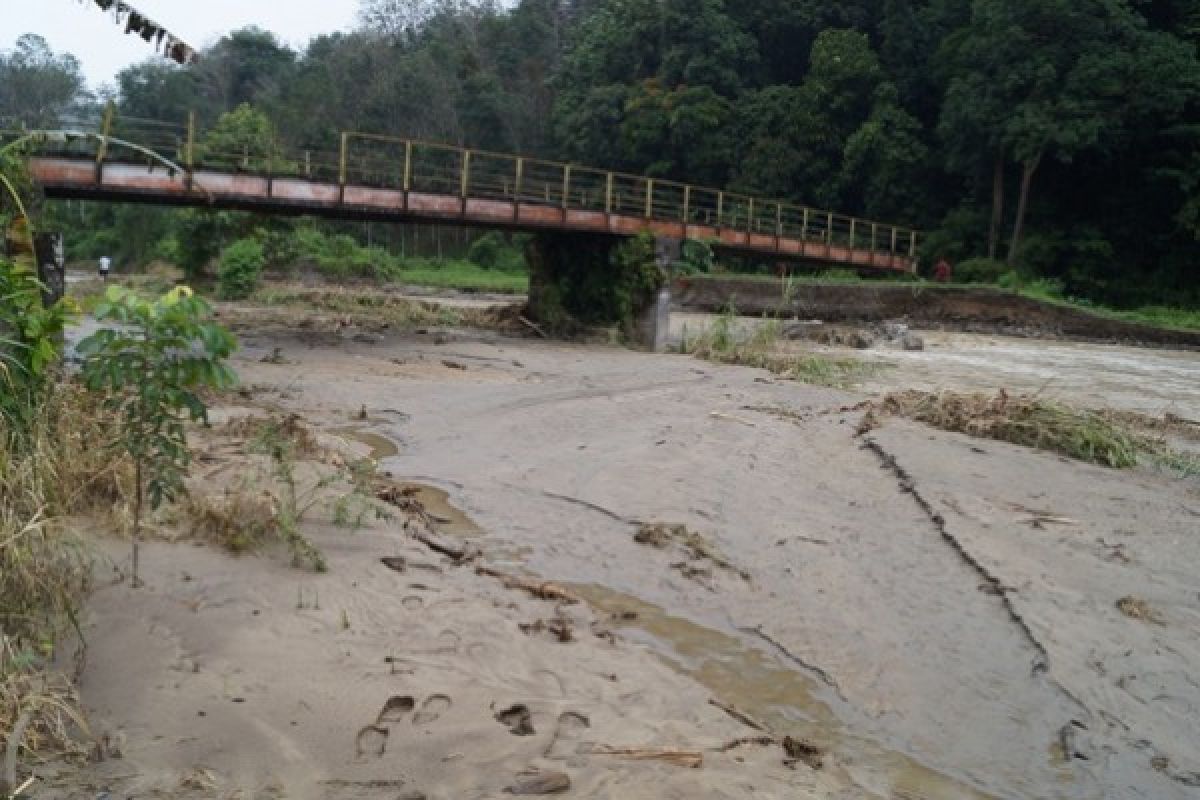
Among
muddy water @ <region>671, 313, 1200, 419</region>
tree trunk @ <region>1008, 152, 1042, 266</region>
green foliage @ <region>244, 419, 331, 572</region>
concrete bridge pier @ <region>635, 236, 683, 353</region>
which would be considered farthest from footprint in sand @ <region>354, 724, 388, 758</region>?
tree trunk @ <region>1008, 152, 1042, 266</region>

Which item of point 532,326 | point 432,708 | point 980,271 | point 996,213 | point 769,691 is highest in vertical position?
point 996,213

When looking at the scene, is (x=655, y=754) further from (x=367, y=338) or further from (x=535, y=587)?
(x=367, y=338)

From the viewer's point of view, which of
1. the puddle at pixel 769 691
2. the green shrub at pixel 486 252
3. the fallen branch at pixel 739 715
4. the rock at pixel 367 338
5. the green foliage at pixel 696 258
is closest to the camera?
the puddle at pixel 769 691

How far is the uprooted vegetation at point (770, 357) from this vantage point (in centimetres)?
1870

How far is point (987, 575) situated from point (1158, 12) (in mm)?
45339

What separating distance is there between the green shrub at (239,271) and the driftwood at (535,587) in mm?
28309

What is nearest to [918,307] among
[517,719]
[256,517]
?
[256,517]

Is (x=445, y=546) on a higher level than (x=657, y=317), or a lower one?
lower

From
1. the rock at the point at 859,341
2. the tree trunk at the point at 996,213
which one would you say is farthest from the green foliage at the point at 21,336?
the tree trunk at the point at 996,213

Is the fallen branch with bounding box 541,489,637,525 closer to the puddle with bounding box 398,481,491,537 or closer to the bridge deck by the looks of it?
the puddle with bounding box 398,481,491,537

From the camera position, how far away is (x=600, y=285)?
24891 millimetres

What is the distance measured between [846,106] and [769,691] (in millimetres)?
49482

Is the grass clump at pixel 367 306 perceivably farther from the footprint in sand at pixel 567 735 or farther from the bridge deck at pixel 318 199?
the footprint in sand at pixel 567 735

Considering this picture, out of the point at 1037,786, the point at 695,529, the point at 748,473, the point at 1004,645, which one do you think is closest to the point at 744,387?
the point at 748,473
